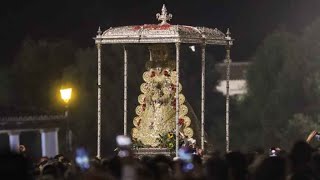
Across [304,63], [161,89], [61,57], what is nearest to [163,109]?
[161,89]

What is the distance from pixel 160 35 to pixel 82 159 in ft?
27.4

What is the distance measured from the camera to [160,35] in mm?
21469

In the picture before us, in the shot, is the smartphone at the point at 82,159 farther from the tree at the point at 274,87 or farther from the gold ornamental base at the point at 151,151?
the tree at the point at 274,87

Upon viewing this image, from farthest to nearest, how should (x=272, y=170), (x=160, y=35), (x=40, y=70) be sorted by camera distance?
(x=40, y=70), (x=160, y=35), (x=272, y=170)

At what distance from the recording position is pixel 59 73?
1820 inches

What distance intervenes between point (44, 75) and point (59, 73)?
80 cm

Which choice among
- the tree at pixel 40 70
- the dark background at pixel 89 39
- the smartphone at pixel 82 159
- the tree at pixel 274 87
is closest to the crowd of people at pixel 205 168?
the smartphone at pixel 82 159

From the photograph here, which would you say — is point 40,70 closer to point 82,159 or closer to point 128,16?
point 128,16

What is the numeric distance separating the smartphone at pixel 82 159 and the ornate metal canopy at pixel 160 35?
7.78m

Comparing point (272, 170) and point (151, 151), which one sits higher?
point (272, 170)

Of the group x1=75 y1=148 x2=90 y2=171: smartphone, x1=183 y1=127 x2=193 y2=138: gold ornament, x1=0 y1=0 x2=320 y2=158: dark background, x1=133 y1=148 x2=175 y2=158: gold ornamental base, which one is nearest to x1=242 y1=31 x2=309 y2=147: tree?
x1=0 y1=0 x2=320 y2=158: dark background

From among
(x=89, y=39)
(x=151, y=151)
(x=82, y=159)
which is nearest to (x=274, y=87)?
(x=89, y=39)

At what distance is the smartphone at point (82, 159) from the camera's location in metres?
13.1

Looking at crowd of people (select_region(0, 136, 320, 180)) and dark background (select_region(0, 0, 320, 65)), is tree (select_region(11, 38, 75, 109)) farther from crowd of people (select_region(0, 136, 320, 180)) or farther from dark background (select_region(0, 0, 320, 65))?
crowd of people (select_region(0, 136, 320, 180))
